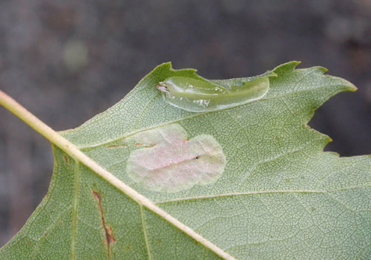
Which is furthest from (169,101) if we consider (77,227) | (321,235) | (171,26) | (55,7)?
(55,7)

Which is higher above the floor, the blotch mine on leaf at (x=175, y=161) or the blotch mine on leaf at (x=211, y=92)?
the blotch mine on leaf at (x=211, y=92)

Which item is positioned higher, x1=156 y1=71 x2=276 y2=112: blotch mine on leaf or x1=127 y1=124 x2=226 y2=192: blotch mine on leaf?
x1=156 y1=71 x2=276 y2=112: blotch mine on leaf

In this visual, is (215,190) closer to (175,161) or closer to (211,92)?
(175,161)

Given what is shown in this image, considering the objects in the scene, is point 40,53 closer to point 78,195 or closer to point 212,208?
point 78,195

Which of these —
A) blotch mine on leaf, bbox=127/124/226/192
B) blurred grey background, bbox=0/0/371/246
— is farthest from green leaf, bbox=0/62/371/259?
blurred grey background, bbox=0/0/371/246

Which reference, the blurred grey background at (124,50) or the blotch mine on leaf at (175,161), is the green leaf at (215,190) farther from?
the blurred grey background at (124,50)

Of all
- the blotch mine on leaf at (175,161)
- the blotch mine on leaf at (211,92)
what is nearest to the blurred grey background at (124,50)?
the blotch mine on leaf at (211,92)

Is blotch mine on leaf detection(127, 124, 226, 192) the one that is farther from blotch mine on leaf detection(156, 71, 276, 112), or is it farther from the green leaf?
blotch mine on leaf detection(156, 71, 276, 112)
